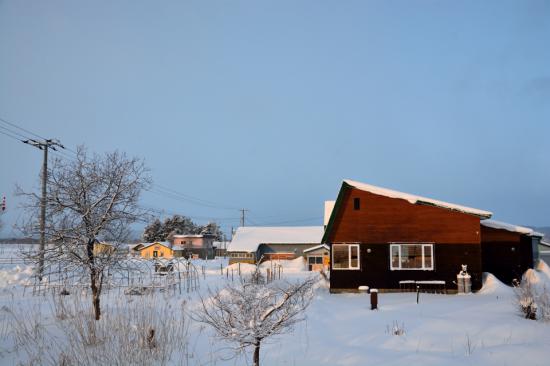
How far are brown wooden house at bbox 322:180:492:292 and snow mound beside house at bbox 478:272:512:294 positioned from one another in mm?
439

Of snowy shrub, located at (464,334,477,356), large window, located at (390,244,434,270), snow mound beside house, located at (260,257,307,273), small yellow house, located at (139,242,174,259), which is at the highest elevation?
large window, located at (390,244,434,270)

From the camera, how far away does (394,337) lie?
36.5 feet

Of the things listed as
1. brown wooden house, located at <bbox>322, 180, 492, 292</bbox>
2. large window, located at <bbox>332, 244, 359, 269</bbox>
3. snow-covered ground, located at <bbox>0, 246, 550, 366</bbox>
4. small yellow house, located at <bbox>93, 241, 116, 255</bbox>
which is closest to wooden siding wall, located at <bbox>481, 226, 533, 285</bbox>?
brown wooden house, located at <bbox>322, 180, 492, 292</bbox>

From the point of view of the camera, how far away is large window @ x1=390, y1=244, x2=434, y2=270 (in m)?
22.4

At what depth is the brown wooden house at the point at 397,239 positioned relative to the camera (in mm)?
22062

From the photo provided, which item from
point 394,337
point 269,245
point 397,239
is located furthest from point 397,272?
point 269,245

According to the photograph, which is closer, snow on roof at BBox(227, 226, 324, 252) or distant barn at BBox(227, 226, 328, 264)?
distant barn at BBox(227, 226, 328, 264)

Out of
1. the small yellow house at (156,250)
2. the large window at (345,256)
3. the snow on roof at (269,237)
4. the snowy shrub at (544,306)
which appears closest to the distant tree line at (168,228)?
the small yellow house at (156,250)

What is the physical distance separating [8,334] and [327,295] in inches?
586

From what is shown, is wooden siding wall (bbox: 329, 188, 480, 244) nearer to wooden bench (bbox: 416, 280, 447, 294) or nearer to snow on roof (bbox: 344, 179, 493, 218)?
snow on roof (bbox: 344, 179, 493, 218)

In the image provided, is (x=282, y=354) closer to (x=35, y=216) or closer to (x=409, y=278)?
(x=35, y=216)

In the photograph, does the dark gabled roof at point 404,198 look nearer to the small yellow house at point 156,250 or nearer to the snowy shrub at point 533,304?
the snowy shrub at point 533,304

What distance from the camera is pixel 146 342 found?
26.1ft

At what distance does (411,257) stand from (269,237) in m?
37.0
